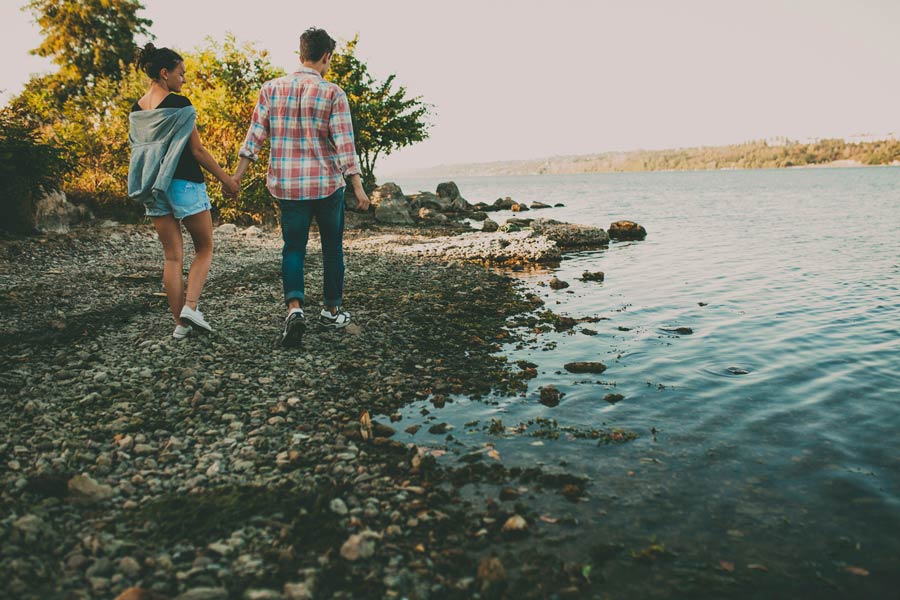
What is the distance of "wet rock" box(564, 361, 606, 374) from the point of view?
675cm

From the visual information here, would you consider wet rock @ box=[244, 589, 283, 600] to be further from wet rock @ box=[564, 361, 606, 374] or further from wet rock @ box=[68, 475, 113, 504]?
wet rock @ box=[564, 361, 606, 374]

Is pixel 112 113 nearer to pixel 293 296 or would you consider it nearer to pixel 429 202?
pixel 293 296

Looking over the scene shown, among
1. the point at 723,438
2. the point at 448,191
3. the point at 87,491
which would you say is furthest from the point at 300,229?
the point at 448,191

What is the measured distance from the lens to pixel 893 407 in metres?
5.77

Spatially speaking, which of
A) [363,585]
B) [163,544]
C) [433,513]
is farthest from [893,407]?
[163,544]

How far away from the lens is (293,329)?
21.9ft

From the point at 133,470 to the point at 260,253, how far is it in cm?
1192

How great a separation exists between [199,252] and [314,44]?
2.77 m

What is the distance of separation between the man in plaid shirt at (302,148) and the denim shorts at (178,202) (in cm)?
53

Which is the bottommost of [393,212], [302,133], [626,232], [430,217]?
[626,232]

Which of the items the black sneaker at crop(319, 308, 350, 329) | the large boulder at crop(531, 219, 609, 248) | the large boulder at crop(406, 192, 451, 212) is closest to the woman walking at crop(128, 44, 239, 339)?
the black sneaker at crop(319, 308, 350, 329)

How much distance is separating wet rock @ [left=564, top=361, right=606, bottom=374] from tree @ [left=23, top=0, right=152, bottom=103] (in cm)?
4581

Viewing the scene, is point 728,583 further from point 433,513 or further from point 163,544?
point 163,544

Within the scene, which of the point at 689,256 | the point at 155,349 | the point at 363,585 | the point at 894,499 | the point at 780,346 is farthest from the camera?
the point at 689,256
